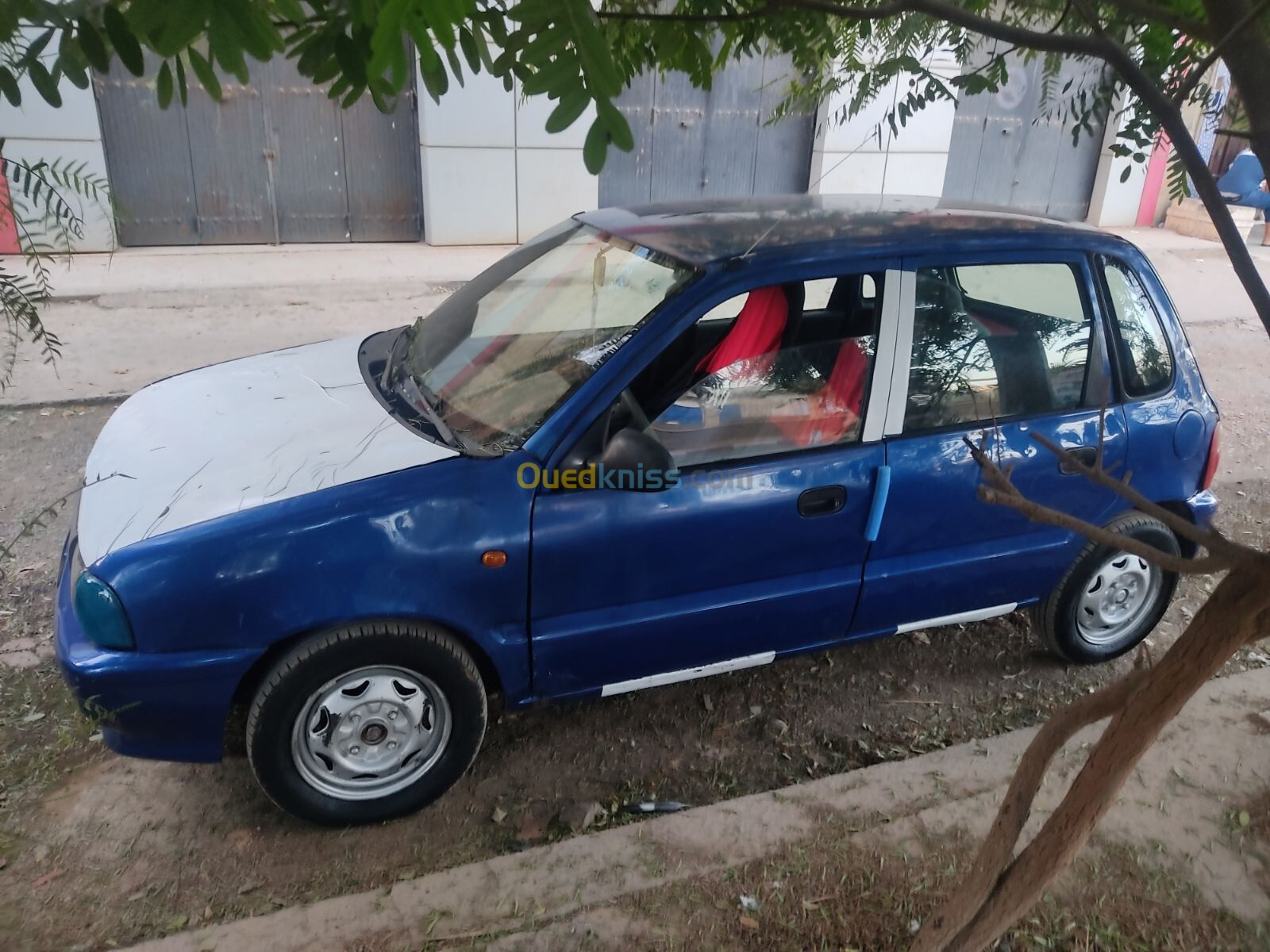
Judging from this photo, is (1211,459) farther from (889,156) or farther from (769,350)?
(889,156)

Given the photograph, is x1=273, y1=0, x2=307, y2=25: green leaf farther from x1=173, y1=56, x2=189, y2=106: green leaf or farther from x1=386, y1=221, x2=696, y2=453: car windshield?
x1=386, y1=221, x2=696, y2=453: car windshield

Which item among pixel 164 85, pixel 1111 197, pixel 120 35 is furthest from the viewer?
pixel 1111 197

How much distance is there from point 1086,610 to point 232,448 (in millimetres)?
3228

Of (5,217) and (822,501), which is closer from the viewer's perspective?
(5,217)

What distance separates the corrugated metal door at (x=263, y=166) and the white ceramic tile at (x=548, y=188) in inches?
48.3

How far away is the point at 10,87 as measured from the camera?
61.9 inches

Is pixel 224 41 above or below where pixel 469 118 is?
above

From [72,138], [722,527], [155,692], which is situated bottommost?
[155,692]

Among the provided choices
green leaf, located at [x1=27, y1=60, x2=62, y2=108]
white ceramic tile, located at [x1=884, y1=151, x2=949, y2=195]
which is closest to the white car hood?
green leaf, located at [x1=27, y1=60, x2=62, y2=108]

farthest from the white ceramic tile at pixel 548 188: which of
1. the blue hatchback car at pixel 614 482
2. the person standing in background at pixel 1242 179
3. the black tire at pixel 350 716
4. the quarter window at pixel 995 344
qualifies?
the black tire at pixel 350 716

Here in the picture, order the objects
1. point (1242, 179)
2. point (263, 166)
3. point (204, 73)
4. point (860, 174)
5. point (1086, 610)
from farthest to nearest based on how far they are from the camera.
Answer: point (860, 174), point (263, 166), point (1242, 179), point (1086, 610), point (204, 73)

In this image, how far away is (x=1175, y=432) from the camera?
355cm

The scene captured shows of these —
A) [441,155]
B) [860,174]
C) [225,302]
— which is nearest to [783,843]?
[225,302]

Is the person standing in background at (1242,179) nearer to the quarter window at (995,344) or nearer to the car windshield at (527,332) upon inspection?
the quarter window at (995,344)
